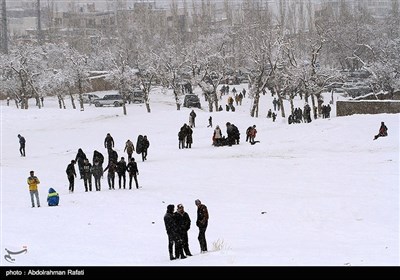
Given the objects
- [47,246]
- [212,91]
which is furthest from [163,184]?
[212,91]

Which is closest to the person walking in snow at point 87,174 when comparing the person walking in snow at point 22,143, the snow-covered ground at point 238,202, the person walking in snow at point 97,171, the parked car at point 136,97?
the person walking in snow at point 97,171

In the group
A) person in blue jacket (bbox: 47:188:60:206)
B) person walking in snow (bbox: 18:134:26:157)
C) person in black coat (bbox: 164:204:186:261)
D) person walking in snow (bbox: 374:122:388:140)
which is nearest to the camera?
person in black coat (bbox: 164:204:186:261)

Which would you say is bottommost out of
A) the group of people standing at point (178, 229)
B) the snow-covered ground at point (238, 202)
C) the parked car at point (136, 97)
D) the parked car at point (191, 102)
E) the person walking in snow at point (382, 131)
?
the snow-covered ground at point (238, 202)

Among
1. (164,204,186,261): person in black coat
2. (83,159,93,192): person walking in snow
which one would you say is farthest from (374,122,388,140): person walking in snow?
(164,204,186,261): person in black coat

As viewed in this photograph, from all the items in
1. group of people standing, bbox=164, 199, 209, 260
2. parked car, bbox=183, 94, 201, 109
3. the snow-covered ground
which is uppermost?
parked car, bbox=183, 94, 201, 109

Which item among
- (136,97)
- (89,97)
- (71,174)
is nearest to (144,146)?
(71,174)

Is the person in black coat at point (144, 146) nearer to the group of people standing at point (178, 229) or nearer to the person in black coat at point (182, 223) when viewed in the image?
the group of people standing at point (178, 229)

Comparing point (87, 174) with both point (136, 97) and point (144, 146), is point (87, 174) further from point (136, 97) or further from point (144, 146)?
point (136, 97)

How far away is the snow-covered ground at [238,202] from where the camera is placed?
12188 millimetres

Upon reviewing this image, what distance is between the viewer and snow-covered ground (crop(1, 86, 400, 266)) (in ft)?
40.0

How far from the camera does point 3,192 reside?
21.0m

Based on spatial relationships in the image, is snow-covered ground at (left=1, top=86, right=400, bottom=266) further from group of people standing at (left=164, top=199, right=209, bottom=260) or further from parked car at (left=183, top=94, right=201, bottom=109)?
parked car at (left=183, top=94, right=201, bottom=109)

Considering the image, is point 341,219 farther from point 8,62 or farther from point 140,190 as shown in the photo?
point 8,62

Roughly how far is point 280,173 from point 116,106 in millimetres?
34495
